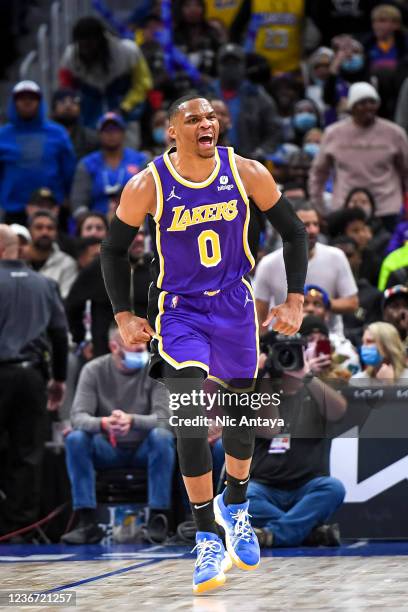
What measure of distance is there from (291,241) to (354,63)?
8.45m

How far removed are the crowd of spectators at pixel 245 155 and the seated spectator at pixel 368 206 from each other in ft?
0.04

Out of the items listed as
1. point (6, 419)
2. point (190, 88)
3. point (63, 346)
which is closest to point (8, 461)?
point (6, 419)

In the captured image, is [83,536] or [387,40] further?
[387,40]

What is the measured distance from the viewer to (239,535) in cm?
682

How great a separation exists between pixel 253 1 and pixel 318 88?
1295mm

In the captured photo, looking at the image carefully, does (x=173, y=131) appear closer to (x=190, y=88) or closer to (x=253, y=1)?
(x=190, y=88)

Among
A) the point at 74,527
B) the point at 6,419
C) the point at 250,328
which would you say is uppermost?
the point at 250,328

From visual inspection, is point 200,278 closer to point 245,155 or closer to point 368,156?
point 245,155

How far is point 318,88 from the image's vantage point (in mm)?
16344

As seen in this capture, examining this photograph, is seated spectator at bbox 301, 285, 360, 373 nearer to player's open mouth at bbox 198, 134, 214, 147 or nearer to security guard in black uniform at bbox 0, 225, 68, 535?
security guard in black uniform at bbox 0, 225, 68, 535

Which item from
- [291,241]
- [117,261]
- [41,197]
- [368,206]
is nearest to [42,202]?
[41,197]

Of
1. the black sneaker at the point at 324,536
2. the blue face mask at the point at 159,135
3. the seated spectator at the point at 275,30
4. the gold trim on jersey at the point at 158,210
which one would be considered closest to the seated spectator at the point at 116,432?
the black sneaker at the point at 324,536

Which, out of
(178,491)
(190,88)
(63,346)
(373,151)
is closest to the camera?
(178,491)

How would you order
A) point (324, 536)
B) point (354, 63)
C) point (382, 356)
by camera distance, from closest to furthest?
point (324, 536), point (382, 356), point (354, 63)
